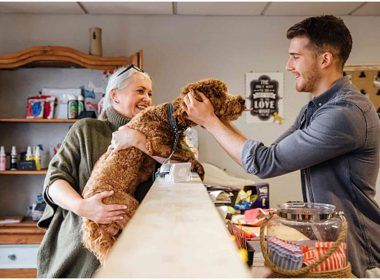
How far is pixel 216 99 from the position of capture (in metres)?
1.64

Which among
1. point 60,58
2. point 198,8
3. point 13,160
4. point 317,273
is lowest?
point 317,273

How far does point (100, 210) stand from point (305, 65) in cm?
95

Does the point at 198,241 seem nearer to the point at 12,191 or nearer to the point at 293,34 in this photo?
the point at 293,34

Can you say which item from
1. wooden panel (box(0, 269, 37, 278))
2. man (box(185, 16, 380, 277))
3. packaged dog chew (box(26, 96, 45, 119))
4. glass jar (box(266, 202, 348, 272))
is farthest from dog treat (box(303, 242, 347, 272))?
packaged dog chew (box(26, 96, 45, 119))

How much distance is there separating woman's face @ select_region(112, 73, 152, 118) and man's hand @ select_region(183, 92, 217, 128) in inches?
11.5

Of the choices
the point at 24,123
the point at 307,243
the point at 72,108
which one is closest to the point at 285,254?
the point at 307,243

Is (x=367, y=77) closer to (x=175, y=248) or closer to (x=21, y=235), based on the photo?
(x=21, y=235)

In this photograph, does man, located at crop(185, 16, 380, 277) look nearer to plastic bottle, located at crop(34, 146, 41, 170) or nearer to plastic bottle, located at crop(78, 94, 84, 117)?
plastic bottle, located at crop(78, 94, 84, 117)

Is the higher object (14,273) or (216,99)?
(216,99)

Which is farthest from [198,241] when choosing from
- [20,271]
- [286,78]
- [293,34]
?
[286,78]

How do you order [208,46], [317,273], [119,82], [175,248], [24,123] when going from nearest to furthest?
[175,248] → [317,273] → [119,82] → [24,123] → [208,46]

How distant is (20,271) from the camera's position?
11.4 feet

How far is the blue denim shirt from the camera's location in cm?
133

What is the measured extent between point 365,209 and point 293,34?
2.42 feet
